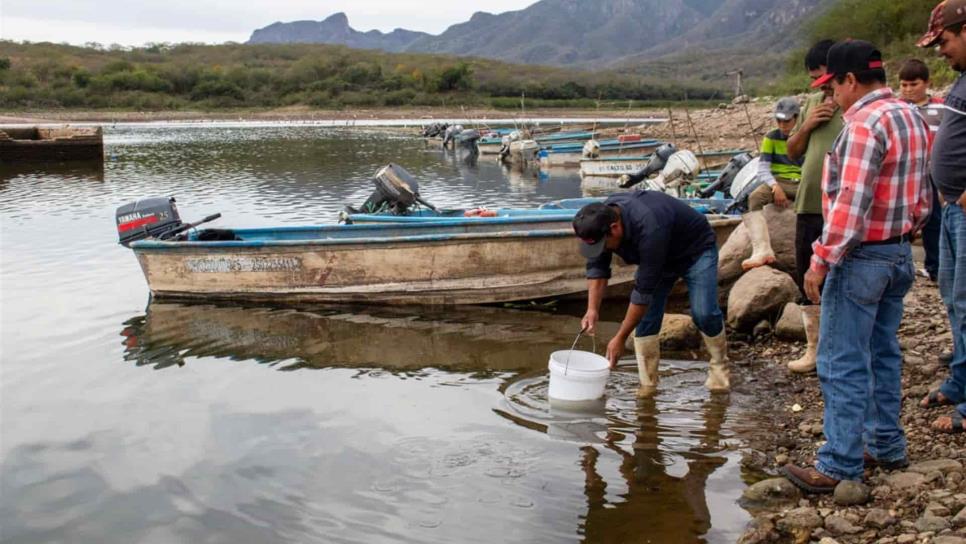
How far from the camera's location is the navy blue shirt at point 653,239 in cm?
500

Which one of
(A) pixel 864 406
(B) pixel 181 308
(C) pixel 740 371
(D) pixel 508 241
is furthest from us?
(B) pixel 181 308

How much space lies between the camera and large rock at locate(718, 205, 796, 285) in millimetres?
8383

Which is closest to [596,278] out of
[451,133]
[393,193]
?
[393,193]

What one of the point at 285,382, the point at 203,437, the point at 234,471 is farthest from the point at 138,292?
the point at 234,471

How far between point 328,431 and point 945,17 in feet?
14.8

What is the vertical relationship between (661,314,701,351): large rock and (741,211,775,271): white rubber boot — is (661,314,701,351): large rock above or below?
below

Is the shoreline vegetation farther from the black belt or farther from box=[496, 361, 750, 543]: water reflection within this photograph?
the black belt

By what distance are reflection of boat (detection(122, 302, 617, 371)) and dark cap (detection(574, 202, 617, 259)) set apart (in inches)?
105

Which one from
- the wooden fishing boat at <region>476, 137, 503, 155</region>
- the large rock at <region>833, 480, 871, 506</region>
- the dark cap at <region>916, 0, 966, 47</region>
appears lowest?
the large rock at <region>833, 480, 871, 506</region>

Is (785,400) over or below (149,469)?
over

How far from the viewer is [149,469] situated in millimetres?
5531

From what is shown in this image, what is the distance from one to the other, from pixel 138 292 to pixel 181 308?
1.28 m

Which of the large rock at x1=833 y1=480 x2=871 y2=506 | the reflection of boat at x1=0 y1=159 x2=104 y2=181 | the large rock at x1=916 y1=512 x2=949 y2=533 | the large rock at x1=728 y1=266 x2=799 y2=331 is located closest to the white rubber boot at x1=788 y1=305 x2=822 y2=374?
the large rock at x1=728 y1=266 x2=799 y2=331

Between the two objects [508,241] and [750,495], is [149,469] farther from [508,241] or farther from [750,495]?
[508,241]
